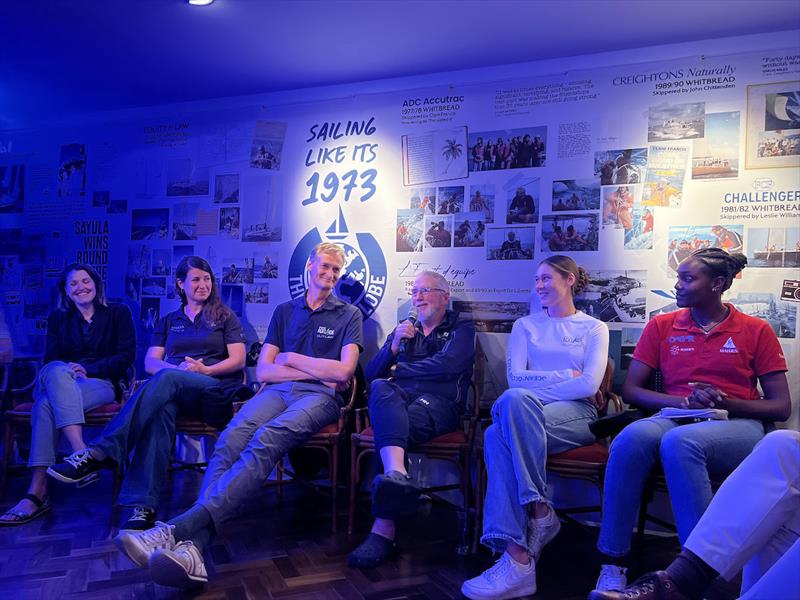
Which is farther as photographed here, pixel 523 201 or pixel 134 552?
pixel 523 201

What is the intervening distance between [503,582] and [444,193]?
2406 millimetres

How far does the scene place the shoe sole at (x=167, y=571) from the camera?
7.80 ft

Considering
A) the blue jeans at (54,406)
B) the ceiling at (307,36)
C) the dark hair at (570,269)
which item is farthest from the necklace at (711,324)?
the blue jeans at (54,406)

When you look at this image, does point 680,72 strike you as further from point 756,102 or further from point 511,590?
point 511,590

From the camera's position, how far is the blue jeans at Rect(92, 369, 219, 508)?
3.16m

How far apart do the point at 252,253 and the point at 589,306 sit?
7.76 feet

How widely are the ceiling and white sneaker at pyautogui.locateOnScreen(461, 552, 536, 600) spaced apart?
8.71 feet

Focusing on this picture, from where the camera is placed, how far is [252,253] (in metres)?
4.58

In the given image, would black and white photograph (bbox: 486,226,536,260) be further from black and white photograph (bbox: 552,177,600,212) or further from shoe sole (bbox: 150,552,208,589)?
shoe sole (bbox: 150,552,208,589)

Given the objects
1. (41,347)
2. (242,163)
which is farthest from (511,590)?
(41,347)

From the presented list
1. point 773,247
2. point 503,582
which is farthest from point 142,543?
point 773,247

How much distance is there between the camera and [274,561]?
2.85 metres

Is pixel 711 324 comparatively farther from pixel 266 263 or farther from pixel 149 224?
pixel 149 224

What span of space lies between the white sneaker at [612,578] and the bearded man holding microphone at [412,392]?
0.81 meters
